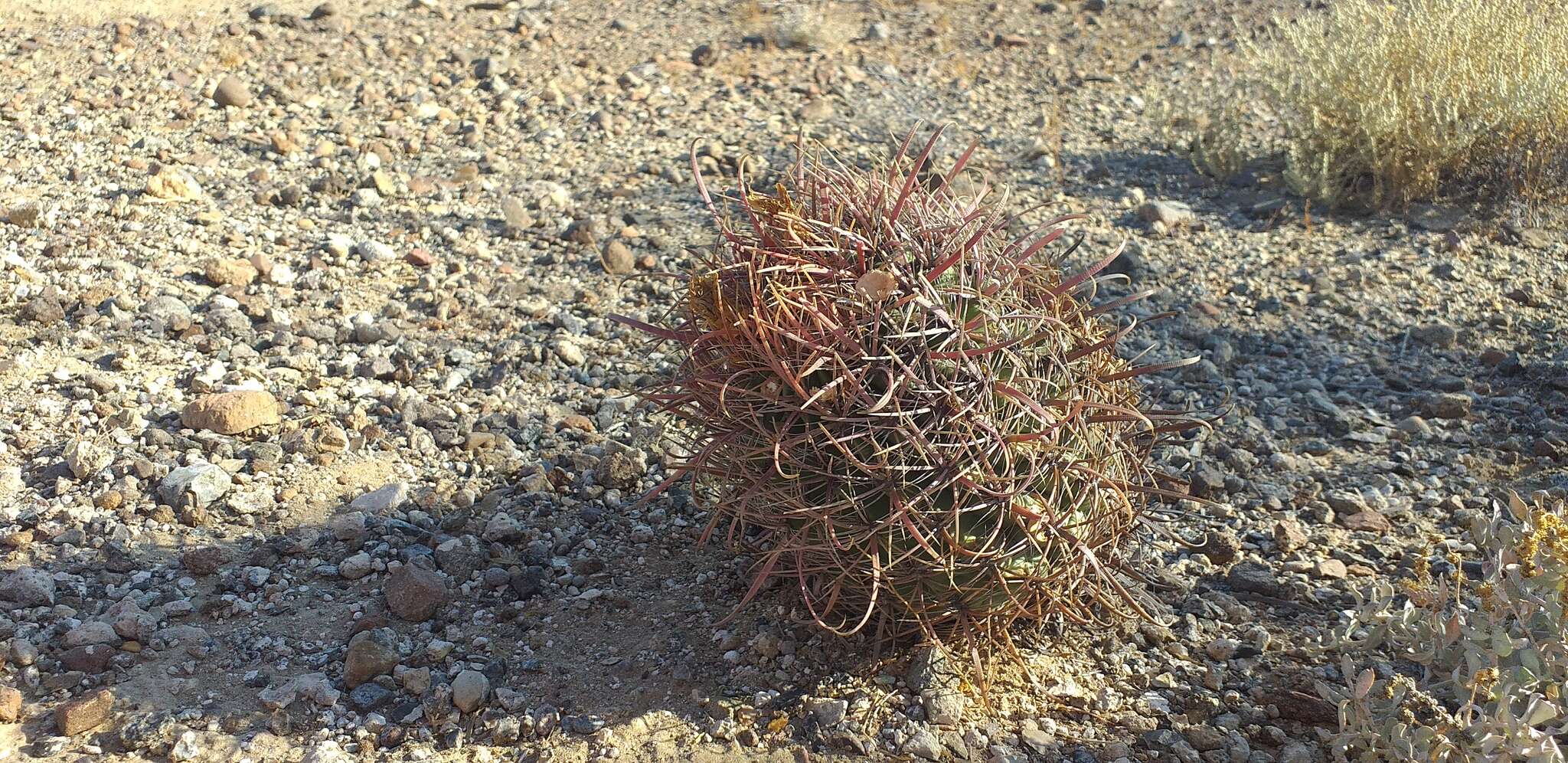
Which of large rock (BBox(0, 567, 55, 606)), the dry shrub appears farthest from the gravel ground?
the dry shrub

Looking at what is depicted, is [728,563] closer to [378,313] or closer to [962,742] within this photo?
[962,742]

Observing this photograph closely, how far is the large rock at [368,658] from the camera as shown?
292cm

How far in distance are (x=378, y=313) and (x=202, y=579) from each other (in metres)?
1.47

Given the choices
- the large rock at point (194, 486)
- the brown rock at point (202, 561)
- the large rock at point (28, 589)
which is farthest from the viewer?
the large rock at point (194, 486)

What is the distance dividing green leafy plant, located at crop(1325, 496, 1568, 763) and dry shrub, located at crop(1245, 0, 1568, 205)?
3010mm

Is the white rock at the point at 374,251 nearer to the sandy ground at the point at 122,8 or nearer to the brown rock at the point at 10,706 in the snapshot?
the brown rock at the point at 10,706

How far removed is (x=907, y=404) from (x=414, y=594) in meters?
1.45

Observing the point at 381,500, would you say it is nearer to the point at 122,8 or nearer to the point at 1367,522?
the point at 1367,522

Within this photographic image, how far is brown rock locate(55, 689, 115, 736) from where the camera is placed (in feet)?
8.86

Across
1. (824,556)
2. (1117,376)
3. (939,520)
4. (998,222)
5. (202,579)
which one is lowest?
(202,579)

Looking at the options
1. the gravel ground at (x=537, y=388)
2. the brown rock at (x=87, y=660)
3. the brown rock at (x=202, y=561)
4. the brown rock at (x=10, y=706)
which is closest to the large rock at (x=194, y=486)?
the gravel ground at (x=537, y=388)

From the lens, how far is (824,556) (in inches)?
104

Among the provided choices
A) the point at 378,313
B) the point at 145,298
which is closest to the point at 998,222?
the point at 378,313

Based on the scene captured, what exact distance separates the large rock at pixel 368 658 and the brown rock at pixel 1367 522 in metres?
2.65
